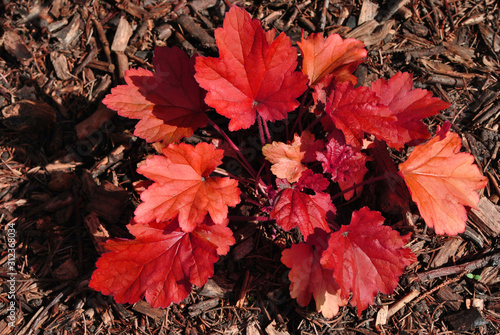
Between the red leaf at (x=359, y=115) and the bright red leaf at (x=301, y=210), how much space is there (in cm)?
33

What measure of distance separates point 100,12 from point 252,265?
2250 mm

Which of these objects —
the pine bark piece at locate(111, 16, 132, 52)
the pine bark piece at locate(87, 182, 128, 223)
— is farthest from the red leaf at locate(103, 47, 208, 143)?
Answer: the pine bark piece at locate(111, 16, 132, 52)

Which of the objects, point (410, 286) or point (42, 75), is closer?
point (410, 286)

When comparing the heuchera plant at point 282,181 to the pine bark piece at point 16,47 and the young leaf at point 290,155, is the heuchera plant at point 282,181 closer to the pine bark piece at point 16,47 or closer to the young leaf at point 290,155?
the young leaf at point 290,155

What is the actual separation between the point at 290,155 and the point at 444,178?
34.9 inches

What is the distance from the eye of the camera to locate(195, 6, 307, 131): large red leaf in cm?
188

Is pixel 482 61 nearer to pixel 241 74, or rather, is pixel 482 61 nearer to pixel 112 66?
pixel 241 74

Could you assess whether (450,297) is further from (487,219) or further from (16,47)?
(16,47)

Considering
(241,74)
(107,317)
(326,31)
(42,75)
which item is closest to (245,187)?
(241,74)

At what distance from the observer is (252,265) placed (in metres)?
2.26

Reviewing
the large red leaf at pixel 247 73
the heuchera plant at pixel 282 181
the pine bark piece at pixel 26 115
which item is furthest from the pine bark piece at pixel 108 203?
the large red leaf at pixel 247 73

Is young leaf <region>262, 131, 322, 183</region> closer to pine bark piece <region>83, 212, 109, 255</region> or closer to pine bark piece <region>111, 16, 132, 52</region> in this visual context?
pine bark piece <region>83, 212, 109, 255</region>

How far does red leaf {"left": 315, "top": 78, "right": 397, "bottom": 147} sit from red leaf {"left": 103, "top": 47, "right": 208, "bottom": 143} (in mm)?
836

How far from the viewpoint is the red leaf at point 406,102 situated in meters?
2.05
